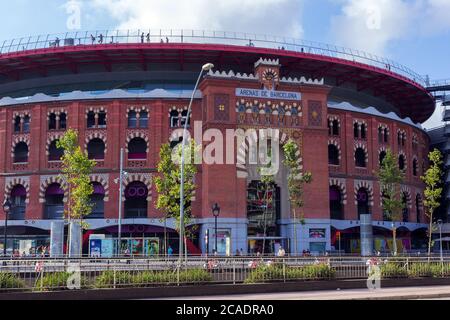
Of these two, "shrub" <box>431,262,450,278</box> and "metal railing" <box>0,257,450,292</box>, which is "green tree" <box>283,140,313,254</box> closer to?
"shrub" <box>431,262,450,278</box>

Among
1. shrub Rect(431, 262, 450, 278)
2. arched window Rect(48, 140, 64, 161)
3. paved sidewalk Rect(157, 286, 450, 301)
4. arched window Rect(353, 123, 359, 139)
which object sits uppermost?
arched window Rect(353, 123, 359, 139)

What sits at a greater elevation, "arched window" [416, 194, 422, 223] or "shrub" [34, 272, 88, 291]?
"arched window" [416, 194, 422, 223]

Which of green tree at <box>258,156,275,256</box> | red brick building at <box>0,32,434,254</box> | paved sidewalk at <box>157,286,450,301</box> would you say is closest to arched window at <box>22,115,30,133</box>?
red brick building at <box>0,32,434,254</box>

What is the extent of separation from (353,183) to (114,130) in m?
25.1

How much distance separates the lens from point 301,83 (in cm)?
5456

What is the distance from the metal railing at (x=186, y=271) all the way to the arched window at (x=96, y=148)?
104 ft

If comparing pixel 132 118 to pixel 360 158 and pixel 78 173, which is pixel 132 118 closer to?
pixel 78 173

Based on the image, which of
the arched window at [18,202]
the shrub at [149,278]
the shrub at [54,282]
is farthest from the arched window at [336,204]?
the shrub at [54,282]

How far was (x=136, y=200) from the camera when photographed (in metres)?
54.2

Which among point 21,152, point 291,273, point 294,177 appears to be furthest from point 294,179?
point 21,152

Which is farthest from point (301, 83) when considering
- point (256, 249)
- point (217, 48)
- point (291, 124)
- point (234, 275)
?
point (234, 275)

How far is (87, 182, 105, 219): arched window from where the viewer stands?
175ft

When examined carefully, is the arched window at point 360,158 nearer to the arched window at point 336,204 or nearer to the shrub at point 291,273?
the arched window at point 336,204

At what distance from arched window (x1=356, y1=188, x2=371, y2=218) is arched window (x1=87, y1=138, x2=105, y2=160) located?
27197 mm
